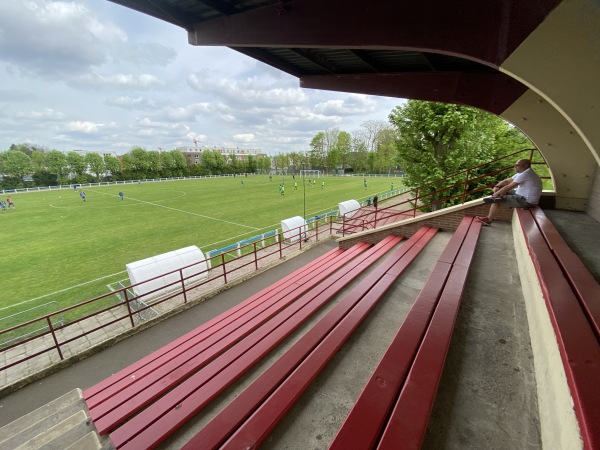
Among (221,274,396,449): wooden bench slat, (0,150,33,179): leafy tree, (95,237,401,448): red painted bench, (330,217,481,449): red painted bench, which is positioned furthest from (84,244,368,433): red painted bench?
(0,150,33,179): leafy tree

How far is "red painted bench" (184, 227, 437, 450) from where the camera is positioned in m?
2.12

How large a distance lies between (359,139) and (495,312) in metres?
91.9

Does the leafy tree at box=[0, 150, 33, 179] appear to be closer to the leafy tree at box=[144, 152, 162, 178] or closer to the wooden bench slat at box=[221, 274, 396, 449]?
the leafy tree at box=[144, 152, 162, 178]

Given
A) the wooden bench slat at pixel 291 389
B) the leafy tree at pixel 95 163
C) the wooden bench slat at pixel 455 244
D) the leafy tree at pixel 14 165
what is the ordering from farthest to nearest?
1. the leafy tree at pixel 95 163
2. the leafy tree at pixel 14 165
3. the wooden bench slat at pixel 455 244
4. the wooden bench slat at pixel 291 389

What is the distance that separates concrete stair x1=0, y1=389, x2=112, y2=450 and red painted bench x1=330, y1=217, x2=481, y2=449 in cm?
306

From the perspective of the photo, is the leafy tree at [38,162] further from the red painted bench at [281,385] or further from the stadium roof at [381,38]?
the red painted bench at [281,385]

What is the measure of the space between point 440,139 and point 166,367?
1583 centimetres

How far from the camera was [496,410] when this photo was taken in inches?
79.6

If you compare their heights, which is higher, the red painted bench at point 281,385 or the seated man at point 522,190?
the seated man at point 522,190

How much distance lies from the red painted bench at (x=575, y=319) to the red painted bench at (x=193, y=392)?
2.83 m

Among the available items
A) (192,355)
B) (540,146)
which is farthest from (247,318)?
(540,146)

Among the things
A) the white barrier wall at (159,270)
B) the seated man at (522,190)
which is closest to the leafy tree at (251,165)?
the white barrier wall at (159,270)

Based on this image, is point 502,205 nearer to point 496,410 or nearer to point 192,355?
point 496,410

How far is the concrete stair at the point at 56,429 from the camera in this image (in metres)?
3.29
